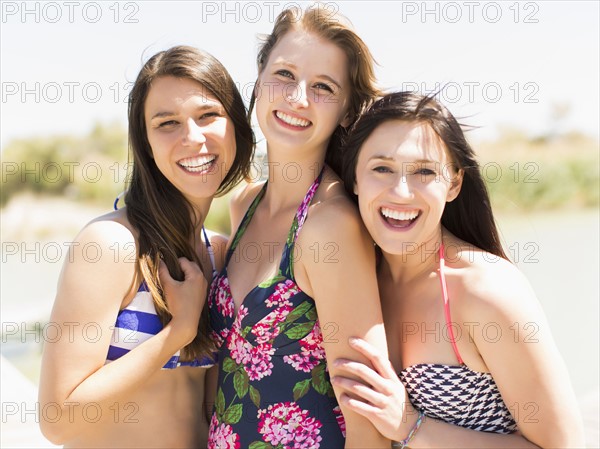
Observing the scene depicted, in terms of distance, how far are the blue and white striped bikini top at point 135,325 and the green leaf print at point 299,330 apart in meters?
0.47

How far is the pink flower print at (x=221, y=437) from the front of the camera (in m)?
2.57

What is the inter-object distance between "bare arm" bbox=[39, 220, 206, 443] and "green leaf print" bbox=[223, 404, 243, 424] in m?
0.31

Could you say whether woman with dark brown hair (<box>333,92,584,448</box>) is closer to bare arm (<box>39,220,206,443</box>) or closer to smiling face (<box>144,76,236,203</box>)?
smiling face (<box>144,76,236,203</box>)

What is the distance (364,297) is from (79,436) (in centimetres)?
115

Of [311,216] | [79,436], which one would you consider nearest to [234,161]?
[311,216]

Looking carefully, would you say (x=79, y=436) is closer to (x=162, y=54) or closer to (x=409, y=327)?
(x=409, y=327)

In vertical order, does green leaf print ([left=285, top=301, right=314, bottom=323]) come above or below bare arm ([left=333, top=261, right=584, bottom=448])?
above

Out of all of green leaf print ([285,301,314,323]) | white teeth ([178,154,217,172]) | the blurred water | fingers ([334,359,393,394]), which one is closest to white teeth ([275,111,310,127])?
white teeth ([178,154,217,172])

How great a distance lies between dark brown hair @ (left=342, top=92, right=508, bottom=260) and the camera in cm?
245

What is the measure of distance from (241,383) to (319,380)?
0.28m

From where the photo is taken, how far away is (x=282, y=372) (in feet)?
8.24

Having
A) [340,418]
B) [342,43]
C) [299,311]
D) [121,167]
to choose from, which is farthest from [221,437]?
[121,167]

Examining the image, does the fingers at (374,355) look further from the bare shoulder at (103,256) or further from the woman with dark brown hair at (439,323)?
the bare shoulder at (103,256)

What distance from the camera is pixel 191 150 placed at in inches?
108
